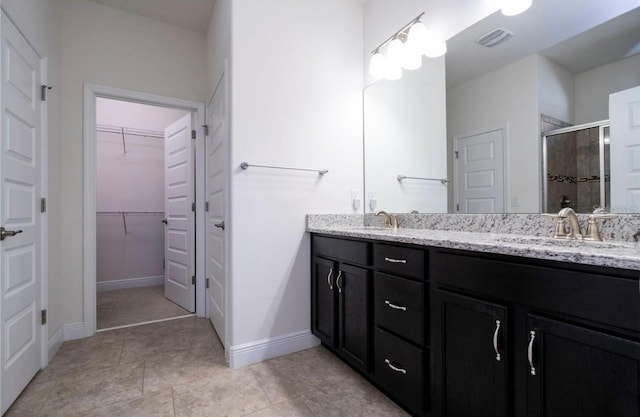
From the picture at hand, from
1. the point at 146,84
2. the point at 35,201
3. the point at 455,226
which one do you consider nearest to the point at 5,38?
the point at 35,201

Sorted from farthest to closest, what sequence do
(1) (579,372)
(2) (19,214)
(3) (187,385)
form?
(3) (187,385) < (2) (19,214) < (1) (579,372)

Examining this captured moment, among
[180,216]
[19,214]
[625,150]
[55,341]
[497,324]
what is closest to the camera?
[497,324]

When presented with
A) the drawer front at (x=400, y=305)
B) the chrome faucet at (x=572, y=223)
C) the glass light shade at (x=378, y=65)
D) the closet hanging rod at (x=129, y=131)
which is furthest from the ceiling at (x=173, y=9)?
the chrome faucet at (x=572, y=223)

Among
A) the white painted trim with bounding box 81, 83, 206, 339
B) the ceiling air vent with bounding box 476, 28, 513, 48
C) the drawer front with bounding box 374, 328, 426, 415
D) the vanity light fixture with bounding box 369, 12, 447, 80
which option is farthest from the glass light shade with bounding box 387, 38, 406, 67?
the white painted trim with bounding box 81, 83, 206, 339

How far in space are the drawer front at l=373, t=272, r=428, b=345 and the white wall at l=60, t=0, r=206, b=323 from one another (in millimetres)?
2309

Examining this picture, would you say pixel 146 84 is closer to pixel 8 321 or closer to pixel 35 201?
pixel 35 201

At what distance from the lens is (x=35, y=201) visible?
5.86ft

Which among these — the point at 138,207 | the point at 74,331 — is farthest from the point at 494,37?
the point at 138,207

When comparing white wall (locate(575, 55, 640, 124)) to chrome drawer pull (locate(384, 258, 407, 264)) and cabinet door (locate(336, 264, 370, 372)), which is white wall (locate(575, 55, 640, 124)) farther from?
cabinet door (locate(336, 264, 370, 372))

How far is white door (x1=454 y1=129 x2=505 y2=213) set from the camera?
5.27 ft

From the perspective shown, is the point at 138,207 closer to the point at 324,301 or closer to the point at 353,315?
the point at 324,301

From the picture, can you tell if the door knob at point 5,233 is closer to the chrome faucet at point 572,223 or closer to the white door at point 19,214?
the white door at point 19,214

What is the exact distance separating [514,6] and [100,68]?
291 centimetres

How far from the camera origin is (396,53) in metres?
2.11
